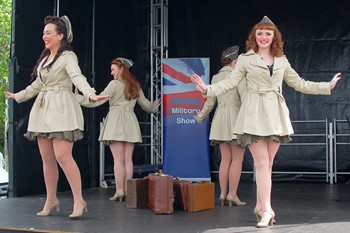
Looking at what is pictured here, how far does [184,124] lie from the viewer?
346 inches

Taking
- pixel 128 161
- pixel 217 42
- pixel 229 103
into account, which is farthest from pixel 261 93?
pixel 217 42

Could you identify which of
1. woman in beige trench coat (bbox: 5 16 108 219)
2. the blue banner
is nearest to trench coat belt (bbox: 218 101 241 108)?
woman in beige trench coat (bbox: 5 16 108 219)

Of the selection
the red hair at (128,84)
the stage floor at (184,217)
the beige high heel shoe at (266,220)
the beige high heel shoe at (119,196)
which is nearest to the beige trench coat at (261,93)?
the beige high heel shoe at (266,220)

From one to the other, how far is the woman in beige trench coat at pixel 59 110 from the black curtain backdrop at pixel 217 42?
116 inches

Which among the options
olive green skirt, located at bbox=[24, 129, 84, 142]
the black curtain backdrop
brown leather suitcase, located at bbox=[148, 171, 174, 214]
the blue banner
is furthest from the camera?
the blue banner

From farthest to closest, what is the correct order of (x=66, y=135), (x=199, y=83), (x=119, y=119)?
(x=119, y=119)
(x=66, y=135)
(x=199, y=83)

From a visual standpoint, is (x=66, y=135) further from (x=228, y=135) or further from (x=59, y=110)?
(x=228, y=135)

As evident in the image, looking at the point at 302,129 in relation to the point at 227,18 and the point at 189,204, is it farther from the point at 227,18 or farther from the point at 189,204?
the point at 189,204

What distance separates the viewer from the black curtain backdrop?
332 inches

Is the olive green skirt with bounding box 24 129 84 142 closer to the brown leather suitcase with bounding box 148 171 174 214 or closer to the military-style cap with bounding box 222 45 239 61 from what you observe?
the brown leather suitcase with bounding box 148 171 174 214

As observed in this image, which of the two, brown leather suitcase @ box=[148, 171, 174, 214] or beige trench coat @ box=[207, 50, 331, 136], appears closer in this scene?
beige trench coat @ box=[207, 50, 331, 136]

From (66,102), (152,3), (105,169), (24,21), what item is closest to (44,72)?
(66,102)

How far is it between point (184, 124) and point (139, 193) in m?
3.08

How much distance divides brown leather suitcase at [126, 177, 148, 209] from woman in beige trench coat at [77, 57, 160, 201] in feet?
2.53
